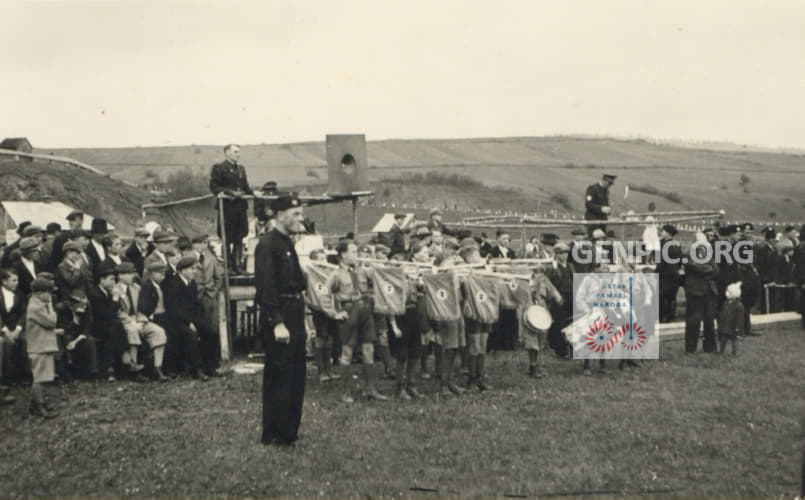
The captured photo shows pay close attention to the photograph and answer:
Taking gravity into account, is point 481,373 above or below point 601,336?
below

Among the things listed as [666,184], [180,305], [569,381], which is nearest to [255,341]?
[180,305]

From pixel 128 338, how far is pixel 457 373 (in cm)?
465

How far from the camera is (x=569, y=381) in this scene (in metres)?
10.6

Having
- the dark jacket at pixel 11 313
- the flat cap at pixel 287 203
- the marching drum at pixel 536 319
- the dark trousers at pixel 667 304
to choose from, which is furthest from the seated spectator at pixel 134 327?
the dark trousers at pixel 667 304

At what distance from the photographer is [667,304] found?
1559cm

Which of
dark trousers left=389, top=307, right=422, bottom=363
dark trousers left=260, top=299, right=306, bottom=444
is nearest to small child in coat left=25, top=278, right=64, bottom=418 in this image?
dark trousers left=260, top=299, right=306, bottom=444

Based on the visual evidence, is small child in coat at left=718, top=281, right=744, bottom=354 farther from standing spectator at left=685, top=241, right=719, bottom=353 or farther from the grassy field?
the grassy field

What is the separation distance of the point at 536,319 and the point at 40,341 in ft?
20.8

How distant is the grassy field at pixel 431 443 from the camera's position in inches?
248

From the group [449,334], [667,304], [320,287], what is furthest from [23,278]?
[667,304]

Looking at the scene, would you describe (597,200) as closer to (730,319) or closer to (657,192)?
(730,319)

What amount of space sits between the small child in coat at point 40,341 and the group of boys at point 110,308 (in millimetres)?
783

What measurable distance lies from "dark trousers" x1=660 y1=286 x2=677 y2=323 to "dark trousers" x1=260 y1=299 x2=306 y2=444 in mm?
9914

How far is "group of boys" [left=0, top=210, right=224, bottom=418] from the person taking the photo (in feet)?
31.5
